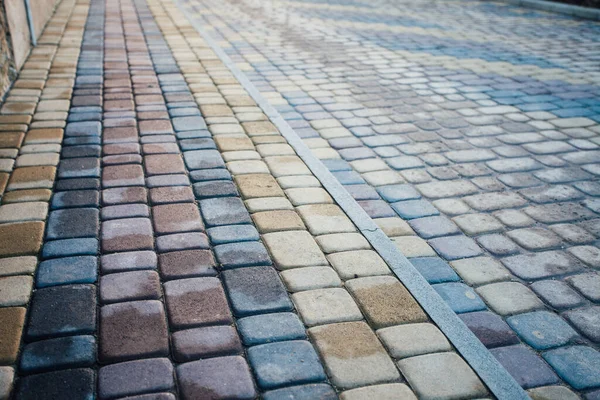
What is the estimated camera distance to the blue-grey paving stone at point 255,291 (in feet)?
7.54

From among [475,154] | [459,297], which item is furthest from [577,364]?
[475,154]

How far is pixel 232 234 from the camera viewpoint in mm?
2812

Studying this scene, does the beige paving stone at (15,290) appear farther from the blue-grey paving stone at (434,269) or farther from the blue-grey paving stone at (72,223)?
the blue-grey paving stone at (434,269)

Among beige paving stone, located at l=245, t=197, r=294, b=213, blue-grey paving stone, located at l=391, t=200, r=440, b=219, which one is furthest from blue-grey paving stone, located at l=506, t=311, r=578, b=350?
beige paving stone, located at l=245, t=197, r=294, b=213

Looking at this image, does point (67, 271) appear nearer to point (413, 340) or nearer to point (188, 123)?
point (413, 340)

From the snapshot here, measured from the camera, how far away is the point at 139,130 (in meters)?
4.05

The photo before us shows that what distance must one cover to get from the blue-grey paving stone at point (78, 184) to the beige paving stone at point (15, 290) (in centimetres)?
90

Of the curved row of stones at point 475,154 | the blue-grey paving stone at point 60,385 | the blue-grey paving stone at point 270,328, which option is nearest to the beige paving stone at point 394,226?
the curved row of stones at point 475,154

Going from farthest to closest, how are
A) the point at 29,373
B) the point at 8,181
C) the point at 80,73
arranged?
the point at 80,73, the point at 8,181, the point at 29,373

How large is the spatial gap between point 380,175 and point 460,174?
0.61m

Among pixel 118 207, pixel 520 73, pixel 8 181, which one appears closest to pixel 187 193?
pixel 118 207

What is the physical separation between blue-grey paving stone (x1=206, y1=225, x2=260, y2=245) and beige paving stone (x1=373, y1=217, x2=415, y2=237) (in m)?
0.77

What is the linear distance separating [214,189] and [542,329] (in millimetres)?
2041

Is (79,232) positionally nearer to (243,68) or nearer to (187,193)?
(187,193)
